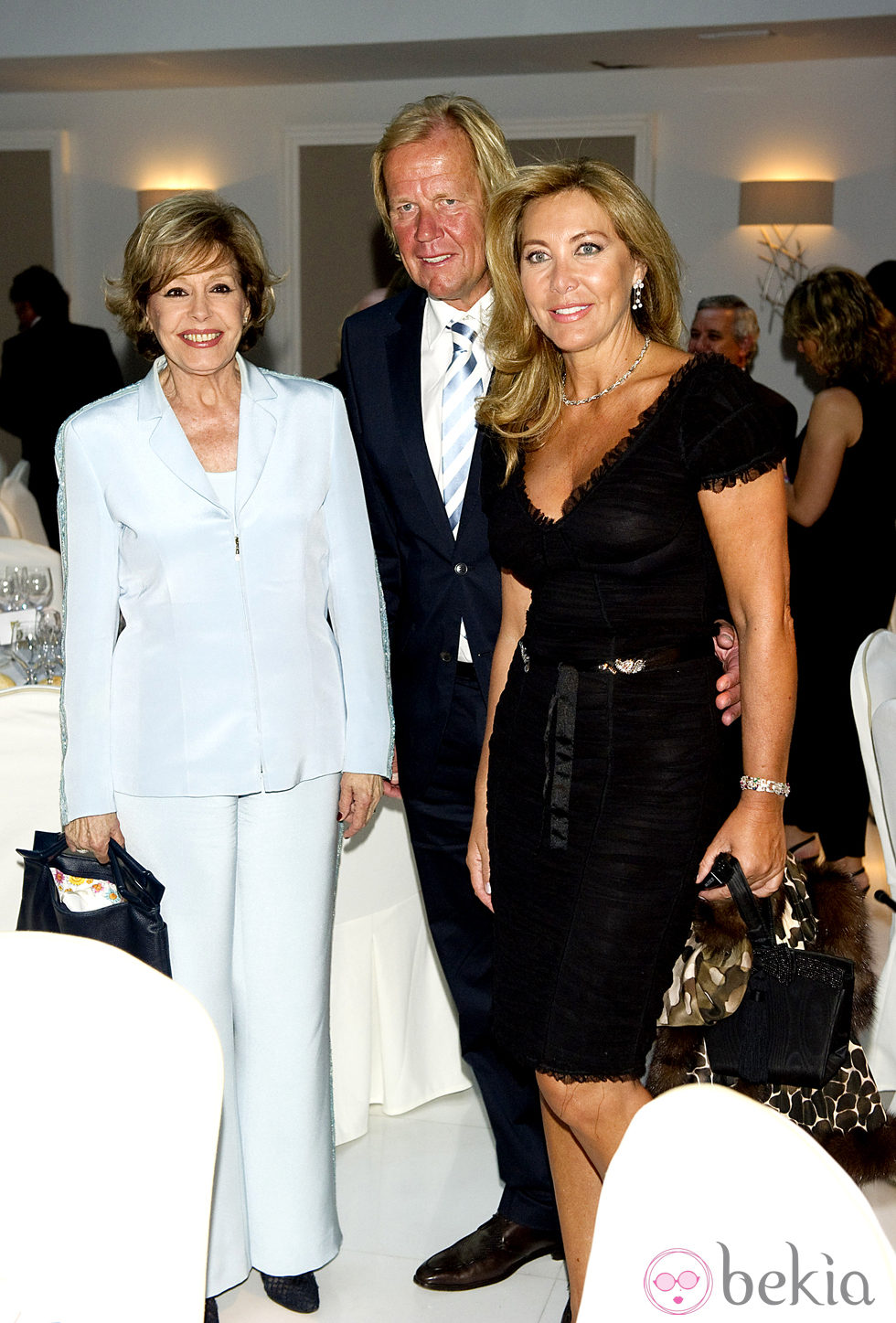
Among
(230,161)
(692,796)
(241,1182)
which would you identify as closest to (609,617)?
(692,796)

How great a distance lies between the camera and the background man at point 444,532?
94.3 inches

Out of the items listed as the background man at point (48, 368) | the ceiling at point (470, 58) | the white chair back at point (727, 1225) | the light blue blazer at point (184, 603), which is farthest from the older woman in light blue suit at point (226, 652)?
the ceiling at point (470, 58)

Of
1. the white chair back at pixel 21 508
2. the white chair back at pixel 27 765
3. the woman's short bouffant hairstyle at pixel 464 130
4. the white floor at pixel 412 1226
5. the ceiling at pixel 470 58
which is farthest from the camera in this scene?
the ceiling at pixel 470 58

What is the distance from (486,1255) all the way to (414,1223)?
245 millimetres

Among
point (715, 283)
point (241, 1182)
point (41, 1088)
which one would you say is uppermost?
point (715, 283)

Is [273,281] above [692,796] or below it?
above

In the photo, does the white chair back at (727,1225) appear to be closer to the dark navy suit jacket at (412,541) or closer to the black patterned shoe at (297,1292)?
the dark navy suit jacket at (412,541)

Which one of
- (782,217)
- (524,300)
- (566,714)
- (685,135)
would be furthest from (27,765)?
(685,135)

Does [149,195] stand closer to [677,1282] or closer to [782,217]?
[782,217]

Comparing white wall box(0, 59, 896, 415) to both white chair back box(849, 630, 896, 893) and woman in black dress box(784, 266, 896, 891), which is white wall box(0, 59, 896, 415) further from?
white chair back box(849, 630, 896, 893)

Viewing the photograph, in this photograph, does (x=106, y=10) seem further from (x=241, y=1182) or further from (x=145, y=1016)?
(x=145, y=1016)

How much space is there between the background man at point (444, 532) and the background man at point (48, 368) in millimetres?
4371

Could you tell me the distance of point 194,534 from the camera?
7.18 feet

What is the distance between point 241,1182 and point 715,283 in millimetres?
6250
